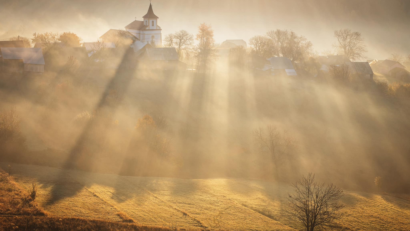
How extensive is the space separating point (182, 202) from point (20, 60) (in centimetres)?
4871

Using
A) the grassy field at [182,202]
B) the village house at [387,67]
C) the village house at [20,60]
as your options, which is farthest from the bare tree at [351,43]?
the village house at [20,60]

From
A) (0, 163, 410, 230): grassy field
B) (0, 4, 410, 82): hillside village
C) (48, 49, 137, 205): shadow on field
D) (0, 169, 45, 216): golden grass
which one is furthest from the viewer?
(0, 4, 410, 82): hillside village

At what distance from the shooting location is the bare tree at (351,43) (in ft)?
344

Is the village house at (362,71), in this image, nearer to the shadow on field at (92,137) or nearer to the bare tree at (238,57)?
the bare tree at (238,57)

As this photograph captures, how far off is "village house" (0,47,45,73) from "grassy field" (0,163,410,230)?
106ft

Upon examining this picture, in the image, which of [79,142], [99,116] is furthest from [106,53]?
[79,142]

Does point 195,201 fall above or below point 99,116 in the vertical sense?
below

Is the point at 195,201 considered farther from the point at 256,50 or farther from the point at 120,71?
the point at 256,50

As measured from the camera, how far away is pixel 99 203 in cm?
2169

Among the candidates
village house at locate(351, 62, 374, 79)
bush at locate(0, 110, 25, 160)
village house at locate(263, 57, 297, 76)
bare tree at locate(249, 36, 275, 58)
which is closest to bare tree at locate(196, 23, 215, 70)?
village house at locate(263, 57, 297, 76)

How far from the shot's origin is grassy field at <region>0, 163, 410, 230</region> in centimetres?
2064

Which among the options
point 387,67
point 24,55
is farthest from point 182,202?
point 387,67

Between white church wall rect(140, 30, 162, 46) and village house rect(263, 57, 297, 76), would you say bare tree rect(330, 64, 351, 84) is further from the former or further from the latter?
white church wall rect(140, 30, 162, 46)

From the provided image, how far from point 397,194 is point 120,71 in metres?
57.2
